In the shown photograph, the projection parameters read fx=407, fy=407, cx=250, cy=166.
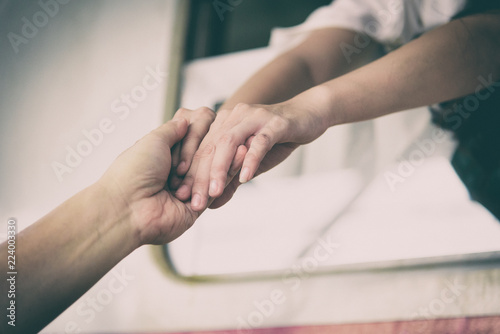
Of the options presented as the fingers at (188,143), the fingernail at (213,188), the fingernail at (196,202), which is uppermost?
the fingers at (188,143)

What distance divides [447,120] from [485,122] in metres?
0.09

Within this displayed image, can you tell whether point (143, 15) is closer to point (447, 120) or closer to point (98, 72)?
point (98, 72)

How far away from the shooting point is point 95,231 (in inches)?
25.5

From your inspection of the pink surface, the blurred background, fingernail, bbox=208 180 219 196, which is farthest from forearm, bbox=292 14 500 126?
the pink surface

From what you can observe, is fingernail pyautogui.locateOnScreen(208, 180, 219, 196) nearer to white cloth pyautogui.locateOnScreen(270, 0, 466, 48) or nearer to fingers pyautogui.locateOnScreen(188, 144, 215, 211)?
fingers pyautogui.locateOnScreen(188, 144, 215, 211)

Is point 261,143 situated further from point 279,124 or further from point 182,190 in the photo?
point 182,190

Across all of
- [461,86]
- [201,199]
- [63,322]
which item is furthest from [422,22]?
[63,322]

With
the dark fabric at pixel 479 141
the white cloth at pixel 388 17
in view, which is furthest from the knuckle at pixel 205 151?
the dark fabric at pixel 479 141

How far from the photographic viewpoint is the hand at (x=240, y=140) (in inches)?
24.3

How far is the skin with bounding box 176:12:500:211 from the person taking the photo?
2.10 ft

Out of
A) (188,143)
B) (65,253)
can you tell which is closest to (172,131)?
(188,143)

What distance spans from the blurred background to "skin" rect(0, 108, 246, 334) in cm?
52

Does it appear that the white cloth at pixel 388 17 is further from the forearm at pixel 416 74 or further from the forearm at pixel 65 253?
the forearm at pixel 65 253

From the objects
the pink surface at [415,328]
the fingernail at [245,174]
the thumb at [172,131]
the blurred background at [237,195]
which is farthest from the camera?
the blurred background at [237,195]
